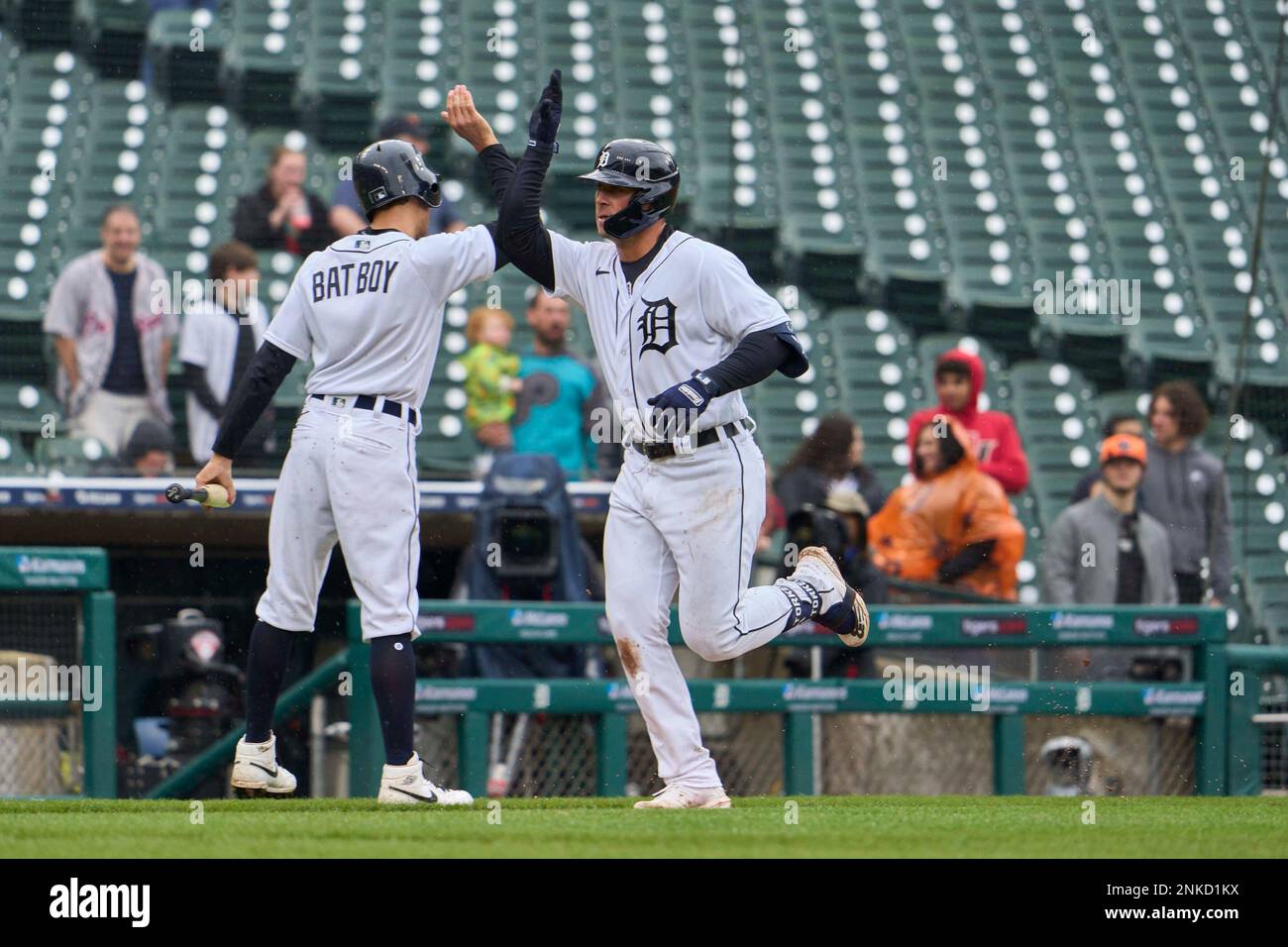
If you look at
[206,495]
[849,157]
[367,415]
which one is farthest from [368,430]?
[849,157]

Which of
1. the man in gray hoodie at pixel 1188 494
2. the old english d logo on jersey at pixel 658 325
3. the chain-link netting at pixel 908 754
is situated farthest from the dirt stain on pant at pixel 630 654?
the man in gray hoodie at pixel 1188 494

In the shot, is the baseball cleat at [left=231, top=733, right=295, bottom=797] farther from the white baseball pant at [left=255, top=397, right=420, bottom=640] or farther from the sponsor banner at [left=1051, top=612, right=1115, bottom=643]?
the sponsor banner at [left=1051, top=612, right=1115, bottom=643]

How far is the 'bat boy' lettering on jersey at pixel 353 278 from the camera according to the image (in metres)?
5.16

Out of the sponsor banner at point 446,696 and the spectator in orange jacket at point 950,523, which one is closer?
the sponsor banner at point 446,696

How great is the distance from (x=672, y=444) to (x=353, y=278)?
91 centimetres

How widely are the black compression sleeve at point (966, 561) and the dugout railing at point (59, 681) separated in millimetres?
2930

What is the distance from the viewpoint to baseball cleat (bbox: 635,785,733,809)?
5160mm

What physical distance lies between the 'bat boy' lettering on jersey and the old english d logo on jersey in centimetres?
64

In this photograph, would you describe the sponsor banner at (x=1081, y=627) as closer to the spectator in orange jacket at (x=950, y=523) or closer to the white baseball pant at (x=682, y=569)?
the spectator in orange jacket at (x=950, y=523)

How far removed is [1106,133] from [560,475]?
22.1 feet

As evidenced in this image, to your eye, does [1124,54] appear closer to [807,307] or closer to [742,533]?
[807,307]

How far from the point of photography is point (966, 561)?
7.42 meters

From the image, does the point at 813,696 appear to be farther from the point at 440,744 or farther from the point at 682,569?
the point at 682,569

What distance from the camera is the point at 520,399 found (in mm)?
7922
